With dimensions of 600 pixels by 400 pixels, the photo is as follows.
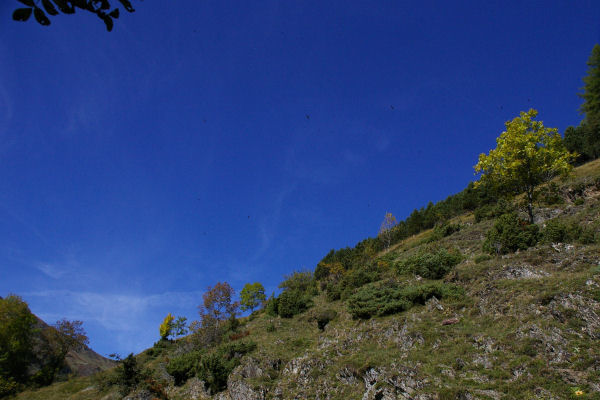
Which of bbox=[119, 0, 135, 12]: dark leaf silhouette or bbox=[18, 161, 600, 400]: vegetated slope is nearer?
bbox=[119, 0, 135, 12]: dark leaf silhouette

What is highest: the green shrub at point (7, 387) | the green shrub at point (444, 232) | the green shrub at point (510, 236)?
the green shrub at point (444, 232)

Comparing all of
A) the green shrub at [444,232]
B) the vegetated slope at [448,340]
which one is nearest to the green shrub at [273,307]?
the vegetated slope at [448,340]

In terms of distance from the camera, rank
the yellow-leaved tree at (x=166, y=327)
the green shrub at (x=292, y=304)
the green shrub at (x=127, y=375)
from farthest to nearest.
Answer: the yellow-leaved tree at (x=166, y=327)
the green shrub at (x=292, y=304)
the green shrub at (x=127, y=375)

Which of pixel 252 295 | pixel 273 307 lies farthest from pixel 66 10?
pixel 252 295

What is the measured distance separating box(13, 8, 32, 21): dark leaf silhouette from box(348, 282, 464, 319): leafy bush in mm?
18421

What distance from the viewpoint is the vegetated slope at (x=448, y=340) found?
9609 mm

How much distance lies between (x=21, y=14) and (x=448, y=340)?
1534cm

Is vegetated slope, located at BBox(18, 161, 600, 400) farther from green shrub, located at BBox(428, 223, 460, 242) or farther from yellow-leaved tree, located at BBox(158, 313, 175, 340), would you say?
yellow-leaved tree, located at BBox(158, 313, 175, 340)

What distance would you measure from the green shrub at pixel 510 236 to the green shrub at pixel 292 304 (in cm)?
1673

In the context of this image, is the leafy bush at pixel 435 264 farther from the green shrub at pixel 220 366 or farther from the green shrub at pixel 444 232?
the green shrub at pixel 220 366

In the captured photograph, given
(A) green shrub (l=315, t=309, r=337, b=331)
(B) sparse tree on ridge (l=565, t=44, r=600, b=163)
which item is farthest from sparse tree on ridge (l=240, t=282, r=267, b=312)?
(B) sparse tree on ridge (l=565, t=44, r=600, b=163)

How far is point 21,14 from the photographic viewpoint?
2176mm

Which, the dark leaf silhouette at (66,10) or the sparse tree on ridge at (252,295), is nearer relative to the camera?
the dark leaf silhouette at (66,10)

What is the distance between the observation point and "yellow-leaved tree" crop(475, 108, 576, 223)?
1930cm
